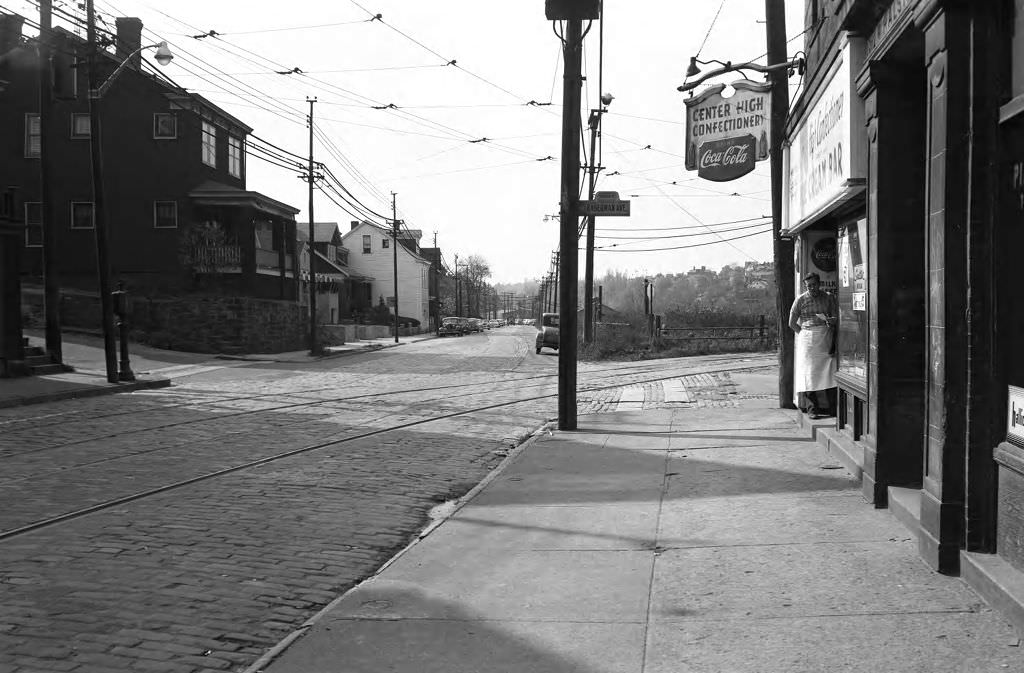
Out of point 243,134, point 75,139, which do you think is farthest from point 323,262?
point 75,139

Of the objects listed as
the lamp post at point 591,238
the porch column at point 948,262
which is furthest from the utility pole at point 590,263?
the porch column at point 948,262

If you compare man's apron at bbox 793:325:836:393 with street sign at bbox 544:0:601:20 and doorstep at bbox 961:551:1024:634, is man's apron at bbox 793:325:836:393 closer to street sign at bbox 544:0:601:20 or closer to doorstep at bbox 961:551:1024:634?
street sign at bbox 544:0:601:20

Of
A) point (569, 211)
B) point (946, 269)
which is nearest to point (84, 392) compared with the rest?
point (569, 211)

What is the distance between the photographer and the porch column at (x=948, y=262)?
5098 mm

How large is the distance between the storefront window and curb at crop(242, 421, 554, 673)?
141 inches

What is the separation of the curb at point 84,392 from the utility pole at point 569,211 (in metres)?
10.4

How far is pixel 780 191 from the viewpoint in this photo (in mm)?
13766

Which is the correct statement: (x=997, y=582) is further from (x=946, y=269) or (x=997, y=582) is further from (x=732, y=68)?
(x=732, y=68)

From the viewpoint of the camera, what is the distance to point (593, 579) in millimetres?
5828

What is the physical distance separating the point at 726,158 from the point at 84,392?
13.5 m

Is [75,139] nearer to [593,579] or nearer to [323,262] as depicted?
[323,262]

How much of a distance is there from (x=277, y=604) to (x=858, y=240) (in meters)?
6.15

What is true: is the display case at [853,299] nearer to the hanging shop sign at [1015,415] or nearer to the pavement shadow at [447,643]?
the hanging shop sign at [1015,415]

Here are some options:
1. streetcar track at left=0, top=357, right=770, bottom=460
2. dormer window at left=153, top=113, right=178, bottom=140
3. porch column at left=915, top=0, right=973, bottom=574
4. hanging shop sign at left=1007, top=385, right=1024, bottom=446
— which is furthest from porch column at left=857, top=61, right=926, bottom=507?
dormer window at left=153, top=113, right=178, bottom=140
